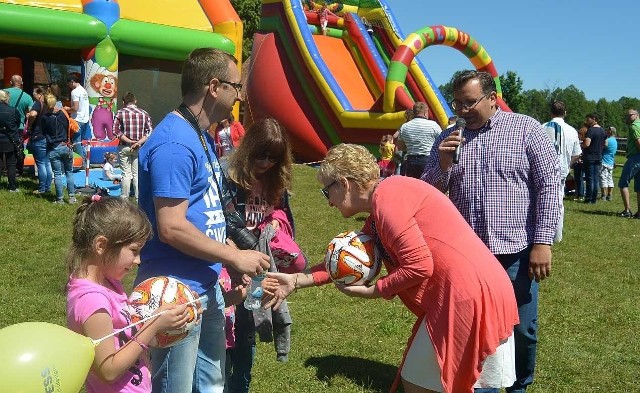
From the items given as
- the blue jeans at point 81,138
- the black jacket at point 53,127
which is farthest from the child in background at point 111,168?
the black jacket at point 53,127

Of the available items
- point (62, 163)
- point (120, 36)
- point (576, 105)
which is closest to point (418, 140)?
point (62, 163)

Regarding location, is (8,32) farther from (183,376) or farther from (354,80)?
(183,376)

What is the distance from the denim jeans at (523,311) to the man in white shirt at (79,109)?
31.9 feet

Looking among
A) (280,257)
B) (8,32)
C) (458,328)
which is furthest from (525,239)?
(8,32)

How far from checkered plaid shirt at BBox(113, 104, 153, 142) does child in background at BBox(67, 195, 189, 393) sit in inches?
317

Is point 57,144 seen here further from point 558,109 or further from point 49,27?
point 558,109

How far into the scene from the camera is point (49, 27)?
11.7 meters

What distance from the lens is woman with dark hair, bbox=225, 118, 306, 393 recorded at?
142 inches

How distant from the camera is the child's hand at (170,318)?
2.33 m

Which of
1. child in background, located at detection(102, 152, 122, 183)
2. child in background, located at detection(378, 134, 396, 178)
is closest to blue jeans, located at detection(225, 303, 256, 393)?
child in background, located at detection(102, 152, 122, 183)

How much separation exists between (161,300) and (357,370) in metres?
2.81

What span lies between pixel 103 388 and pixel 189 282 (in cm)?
53

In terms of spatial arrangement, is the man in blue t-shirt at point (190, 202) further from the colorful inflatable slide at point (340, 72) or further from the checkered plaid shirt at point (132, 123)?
the colorful inflatable slide at point (340, 72)

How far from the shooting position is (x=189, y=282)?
276 cm
